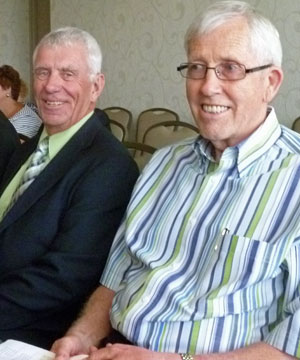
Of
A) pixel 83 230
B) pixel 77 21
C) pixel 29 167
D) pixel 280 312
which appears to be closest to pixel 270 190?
pixel 280 312

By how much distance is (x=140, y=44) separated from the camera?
209 inches

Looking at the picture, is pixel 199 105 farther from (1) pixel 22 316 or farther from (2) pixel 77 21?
(2) pixel 77 21

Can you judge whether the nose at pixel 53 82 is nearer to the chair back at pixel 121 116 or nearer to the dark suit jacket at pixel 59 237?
the dark suit jacket at pixel 59 237

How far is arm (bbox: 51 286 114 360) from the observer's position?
138cm

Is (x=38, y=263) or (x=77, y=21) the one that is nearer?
(x=38, y=263)

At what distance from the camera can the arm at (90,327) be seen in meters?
1.38

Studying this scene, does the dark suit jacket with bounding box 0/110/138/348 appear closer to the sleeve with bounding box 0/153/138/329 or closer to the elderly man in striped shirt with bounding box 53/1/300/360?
the sleeve with bounding box 0/153/138/329

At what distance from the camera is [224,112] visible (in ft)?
4.29

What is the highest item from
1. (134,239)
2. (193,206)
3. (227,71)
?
(227,71)

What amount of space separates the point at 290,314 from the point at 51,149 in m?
0.87

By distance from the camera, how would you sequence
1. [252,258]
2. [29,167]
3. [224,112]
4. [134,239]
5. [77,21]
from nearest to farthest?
[252,258] < [224,112] < [134,239] < [29,167] < [77,21]

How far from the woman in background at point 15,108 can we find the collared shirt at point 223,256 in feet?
7.64

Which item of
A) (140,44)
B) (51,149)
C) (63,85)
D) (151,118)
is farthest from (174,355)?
(140,44)

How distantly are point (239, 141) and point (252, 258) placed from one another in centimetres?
28
